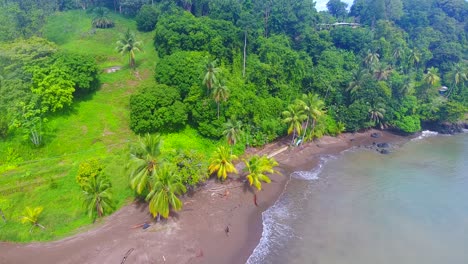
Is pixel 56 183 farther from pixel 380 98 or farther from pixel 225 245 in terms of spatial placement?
pixel 380 98

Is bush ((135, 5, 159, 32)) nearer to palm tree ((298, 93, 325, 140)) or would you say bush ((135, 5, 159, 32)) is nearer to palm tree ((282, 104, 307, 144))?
palm tree ((282, 104, 307, 144))

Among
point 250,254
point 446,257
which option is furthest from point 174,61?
point 446,257

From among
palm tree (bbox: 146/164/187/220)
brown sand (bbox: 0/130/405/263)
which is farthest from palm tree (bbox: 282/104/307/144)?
palm tree (bbox: 146/164/187/220)

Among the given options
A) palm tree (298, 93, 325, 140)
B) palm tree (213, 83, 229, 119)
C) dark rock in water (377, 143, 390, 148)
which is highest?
palm tree (213, 83, 229, 119)

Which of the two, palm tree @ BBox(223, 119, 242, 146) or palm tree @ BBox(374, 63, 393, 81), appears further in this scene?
palm tree @ BBox(374, 63, 393, 81)

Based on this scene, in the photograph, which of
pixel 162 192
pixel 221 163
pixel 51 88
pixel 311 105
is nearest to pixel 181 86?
pixel 221 163

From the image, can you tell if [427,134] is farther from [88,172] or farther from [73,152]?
[73,152]

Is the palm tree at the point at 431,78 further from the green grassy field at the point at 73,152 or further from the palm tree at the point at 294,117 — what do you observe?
the green grassy field at the point at 73,152
